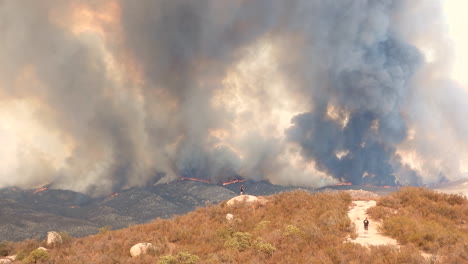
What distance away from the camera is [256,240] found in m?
22.7

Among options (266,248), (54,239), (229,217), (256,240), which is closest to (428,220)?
(266,248)

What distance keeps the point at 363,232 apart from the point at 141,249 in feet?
A: 62.8

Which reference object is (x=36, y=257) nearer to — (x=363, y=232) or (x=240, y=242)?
(x=240, y=242)

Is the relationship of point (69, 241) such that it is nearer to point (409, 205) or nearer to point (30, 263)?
point (30, 263)

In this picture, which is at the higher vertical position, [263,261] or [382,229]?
[382,229]

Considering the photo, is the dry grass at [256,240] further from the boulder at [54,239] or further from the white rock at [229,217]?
the boulder at [54,239]

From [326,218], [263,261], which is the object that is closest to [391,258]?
[263,261]

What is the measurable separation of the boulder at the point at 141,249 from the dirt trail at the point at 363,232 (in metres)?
16.7

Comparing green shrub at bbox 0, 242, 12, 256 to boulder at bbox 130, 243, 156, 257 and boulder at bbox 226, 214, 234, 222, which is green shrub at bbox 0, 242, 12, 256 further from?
boulder at bbox 226, 214, 234, 222

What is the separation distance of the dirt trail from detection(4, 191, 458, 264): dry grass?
0.89m

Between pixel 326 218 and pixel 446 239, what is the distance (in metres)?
9.58

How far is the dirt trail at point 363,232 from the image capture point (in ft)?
68.7

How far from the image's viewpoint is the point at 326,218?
26484 millimetres

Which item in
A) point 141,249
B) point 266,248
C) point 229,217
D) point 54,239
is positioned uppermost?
point 229,217
